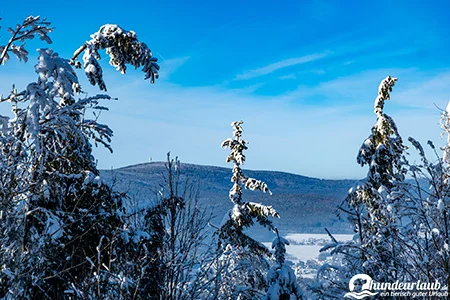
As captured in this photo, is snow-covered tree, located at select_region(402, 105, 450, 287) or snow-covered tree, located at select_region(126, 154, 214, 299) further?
snow-covered tree, located at select_region(126, 154, 214, 299)

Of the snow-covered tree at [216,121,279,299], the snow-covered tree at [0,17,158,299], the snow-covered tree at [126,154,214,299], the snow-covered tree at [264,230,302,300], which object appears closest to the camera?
the snow-covered tree at [0,17,158,299]

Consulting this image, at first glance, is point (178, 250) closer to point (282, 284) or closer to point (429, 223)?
point (282, 284)

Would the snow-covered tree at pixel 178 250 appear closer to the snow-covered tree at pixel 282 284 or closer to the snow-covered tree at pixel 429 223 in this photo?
the snow-covered tree at pixel 282 284

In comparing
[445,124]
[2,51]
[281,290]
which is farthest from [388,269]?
[2,51]

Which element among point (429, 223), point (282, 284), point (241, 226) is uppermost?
point (429, 223)

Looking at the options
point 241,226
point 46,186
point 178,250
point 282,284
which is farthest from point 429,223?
point 241,226

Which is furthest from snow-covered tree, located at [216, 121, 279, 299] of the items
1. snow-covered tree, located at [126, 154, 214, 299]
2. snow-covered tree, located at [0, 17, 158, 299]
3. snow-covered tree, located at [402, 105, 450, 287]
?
snow-covered tree, located at [402, 105, 450, 287]

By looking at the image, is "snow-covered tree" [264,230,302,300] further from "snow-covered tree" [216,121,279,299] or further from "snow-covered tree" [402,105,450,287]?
"snow-covered tree" [216,121,279,299]

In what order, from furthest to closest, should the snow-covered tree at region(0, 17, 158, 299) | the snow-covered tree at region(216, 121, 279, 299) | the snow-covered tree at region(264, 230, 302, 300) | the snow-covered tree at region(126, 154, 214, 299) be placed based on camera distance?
the snow-covered tree at region(216, 121, 279, 299) → the snow-covered tree at region(264, 230, 302, 300) → the snow-covered tree at region(126, 154, 214, 299) → the snow-covered tree at region(0, 17, 158, 299)

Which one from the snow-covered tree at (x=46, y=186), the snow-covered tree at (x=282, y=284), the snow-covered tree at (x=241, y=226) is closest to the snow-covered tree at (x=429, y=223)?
the snow-covered tree at (x=282, y=284)

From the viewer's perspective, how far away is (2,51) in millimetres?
6195

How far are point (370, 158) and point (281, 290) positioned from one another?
631cm

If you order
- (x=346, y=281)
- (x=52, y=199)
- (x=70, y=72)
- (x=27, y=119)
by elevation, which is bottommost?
(x=346, y=281)

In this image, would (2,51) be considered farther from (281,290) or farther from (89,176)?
(281,290)
